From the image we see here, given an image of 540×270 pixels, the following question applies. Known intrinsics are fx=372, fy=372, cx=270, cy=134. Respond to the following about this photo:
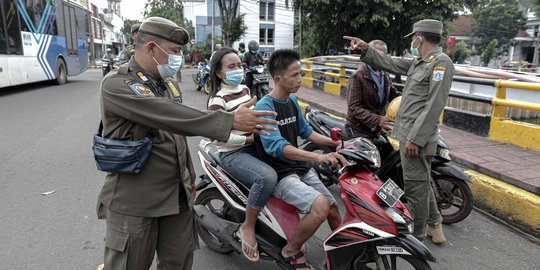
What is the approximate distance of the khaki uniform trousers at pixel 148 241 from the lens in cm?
186

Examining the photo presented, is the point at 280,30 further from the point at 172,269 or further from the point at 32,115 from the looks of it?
the point at 172,269

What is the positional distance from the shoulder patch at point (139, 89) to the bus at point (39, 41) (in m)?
11.6

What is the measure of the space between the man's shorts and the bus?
11.6 metres

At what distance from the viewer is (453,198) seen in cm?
356

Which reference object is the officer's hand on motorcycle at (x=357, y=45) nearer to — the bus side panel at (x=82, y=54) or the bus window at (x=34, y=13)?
the bus window at (x=34, y=13)

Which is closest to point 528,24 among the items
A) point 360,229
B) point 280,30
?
point 280,30

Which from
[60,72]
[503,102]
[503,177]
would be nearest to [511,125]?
[503,102]

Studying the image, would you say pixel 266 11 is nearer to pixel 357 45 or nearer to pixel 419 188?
pixel 357 45

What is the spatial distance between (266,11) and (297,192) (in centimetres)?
4130

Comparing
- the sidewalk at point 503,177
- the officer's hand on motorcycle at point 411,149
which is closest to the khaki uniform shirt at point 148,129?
the officer's hand on motorcycle at point 411,149

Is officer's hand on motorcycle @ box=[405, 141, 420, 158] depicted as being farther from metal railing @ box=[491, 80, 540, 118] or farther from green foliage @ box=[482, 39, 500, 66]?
green foliage @ box=[482, 39, 500, 66]

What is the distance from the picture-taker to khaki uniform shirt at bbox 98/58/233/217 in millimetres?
1648

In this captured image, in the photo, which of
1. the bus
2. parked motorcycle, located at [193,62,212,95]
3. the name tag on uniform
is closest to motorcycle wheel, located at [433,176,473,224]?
the name tag on uniform

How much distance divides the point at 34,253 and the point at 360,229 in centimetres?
263
